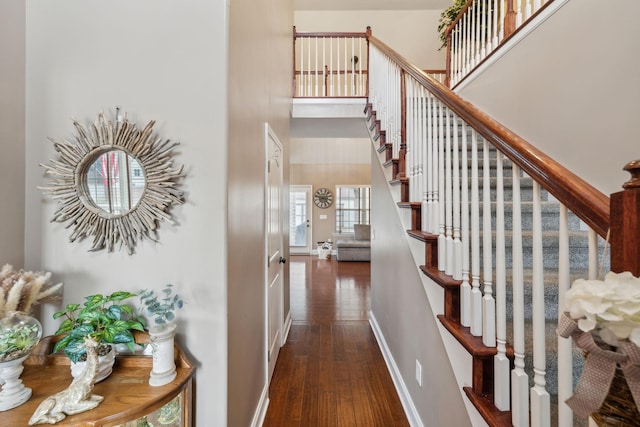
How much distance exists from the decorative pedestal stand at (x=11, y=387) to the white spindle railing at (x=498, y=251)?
5.70ft

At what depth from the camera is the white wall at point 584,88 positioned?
1617mm

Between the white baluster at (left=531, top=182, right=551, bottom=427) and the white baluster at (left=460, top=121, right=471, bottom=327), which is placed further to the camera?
the white baluster at (left=460, top=121, right=471, bottom=327)

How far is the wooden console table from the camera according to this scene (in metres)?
0.94

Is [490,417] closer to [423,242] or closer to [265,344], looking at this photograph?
[423,242]

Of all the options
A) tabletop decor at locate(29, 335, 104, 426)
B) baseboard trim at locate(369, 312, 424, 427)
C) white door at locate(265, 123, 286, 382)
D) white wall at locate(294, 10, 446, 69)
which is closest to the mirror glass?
tabletop decor at locate(29, 335, 104, 426)

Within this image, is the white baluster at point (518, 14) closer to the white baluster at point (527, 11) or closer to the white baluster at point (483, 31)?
the white baluster at point (527, 11)

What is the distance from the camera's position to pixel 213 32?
1271 mm

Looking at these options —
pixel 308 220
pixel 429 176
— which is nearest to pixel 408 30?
pixel 308 220

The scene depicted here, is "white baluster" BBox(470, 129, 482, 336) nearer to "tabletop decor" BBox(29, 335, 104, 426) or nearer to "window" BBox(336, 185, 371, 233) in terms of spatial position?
"tabletop decor" BBox(29, 335, 104, 426)

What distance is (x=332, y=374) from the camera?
2406 millimetres

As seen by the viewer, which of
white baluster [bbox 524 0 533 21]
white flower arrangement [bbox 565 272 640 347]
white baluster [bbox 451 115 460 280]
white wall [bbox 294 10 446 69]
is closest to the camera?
white flower arrangement [bbox 565 272 640 347]

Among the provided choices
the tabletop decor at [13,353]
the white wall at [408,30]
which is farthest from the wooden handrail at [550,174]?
the white wall at [408,30]

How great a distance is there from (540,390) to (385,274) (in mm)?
1835

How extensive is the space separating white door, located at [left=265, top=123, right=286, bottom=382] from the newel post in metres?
1.90
